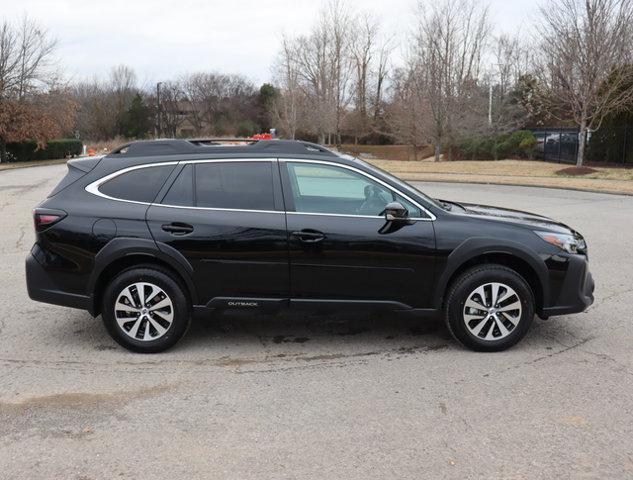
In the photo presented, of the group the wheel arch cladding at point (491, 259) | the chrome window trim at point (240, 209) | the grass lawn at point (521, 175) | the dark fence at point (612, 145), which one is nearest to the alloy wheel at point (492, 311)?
the wheel arch cladding at point (491, 259)

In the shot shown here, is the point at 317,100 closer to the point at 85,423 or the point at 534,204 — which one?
the point at 534,204

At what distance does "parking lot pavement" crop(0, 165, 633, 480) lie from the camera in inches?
127

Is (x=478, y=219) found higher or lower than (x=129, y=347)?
higher

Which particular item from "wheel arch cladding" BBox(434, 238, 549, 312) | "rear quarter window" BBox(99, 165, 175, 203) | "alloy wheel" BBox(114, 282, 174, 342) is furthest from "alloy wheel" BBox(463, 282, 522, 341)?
"rear quarter window" BBox(99, 165, 175, 203)

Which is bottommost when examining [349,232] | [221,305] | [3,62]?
[221,305]

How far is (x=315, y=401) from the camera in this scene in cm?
398

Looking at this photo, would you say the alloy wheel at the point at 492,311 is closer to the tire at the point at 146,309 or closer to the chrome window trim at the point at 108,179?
the tire at the point at 146,309

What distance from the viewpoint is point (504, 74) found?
1890 inches

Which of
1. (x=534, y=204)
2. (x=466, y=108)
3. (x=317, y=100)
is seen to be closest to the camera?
(x=534, y=204)

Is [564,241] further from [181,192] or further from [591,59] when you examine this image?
[591,59]

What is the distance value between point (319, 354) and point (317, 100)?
39.9 metres

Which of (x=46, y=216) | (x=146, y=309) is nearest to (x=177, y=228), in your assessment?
(x=146, y=309)

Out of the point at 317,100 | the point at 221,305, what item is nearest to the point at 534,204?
the point at 221,305

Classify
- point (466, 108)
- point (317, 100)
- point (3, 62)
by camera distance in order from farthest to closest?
point (317, 100), point (3, 62), point (466, 108)
